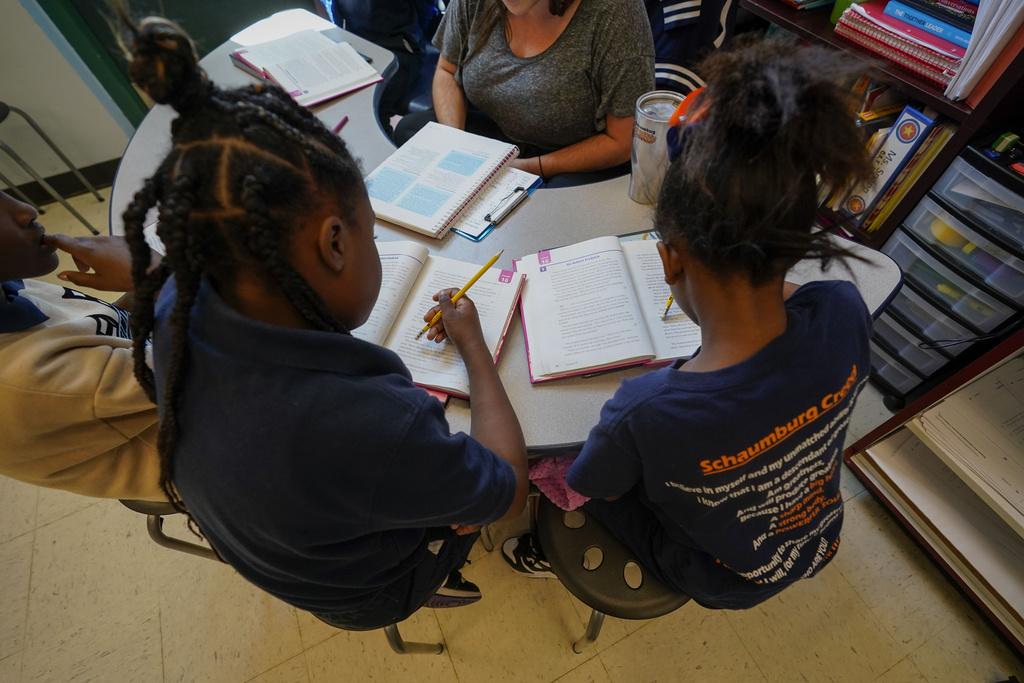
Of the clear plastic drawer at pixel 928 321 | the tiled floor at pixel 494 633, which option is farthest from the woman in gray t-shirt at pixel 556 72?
the tiled floor at pixel 494 633

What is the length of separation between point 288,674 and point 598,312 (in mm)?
1208

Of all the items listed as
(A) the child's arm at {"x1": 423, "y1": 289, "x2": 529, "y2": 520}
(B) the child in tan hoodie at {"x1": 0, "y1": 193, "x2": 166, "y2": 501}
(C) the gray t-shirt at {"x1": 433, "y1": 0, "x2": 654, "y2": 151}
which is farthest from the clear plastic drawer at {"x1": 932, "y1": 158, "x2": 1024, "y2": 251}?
(B) the child in tan hoodie at {"x1": 0, "y1": 193, "x2": 166, "y2": 501}

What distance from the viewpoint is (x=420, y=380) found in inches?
34.4

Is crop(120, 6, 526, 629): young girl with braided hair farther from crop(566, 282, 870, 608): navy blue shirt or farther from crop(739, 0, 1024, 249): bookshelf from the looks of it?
crop(739, 0, 1024, 249): bookshelf

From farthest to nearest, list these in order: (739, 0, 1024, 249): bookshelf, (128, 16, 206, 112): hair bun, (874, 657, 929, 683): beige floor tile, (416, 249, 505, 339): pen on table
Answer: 1. (874, 657, 929, 683): beige floor tile
2. (739, 0, 1024, 249): bookshelf
3. (416, 249, 505, 339): pen on table
4. (128, 16, 206, 112): hair bun

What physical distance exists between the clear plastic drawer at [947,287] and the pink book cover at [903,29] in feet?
1.55

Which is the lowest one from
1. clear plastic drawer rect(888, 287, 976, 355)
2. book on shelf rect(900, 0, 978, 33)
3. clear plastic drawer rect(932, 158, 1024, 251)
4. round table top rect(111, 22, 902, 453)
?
clear plastic drawer rect(888, 287, 976, 355)

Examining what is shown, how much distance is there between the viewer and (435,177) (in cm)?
119

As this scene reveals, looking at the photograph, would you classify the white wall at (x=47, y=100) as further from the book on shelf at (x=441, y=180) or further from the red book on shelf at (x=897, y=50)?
the red book on shelf at (x=897, y=50)

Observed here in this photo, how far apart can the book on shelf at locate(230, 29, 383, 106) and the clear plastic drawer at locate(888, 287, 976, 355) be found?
1.69m

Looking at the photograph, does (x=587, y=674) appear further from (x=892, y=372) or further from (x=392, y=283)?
(x=892, y=372)

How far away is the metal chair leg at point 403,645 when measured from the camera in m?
0.98

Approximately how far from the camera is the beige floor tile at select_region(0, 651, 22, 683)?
1296 millimetres

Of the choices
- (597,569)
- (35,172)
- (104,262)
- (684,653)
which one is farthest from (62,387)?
(35,172)
